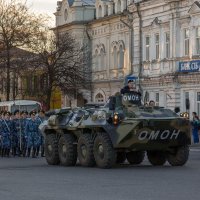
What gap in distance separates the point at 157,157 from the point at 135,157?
759 mm

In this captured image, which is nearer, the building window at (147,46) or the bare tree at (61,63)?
→ the building window at (147,46)

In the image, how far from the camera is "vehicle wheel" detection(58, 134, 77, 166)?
76.6ft

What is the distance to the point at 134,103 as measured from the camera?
73.9 ft

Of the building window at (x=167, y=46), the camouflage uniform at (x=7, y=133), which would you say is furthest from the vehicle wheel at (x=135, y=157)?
Result: the building window at (x=167, y=46)

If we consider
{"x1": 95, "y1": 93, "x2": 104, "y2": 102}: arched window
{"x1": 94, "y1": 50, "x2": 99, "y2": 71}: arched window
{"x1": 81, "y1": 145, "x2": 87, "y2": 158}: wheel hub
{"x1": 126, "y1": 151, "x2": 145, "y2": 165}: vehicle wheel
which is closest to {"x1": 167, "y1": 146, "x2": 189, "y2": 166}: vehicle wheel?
{"x1": 126, "y1": 151, "x2": 145, "y2": 165}: vehicle wheel

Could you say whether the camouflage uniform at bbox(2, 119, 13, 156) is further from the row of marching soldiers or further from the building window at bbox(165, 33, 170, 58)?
the building window at bbox(165, 33, 170, 58)

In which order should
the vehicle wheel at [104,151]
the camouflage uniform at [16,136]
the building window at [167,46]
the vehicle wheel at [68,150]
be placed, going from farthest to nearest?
the building window at [167,46], the camouflage uniform at [16,136], the vehicle wheel at [68,150], the vehicle wheel at [104,151]

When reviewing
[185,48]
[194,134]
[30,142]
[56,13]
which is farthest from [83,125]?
[56,13]

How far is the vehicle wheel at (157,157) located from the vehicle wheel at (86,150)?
174cm

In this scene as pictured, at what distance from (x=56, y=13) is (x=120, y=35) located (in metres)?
10.7

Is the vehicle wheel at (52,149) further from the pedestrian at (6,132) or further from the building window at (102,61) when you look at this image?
the building window at (102,61)

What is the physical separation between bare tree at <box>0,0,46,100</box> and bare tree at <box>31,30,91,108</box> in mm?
1548

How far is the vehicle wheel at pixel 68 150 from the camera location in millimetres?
23344

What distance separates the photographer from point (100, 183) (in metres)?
17.3
